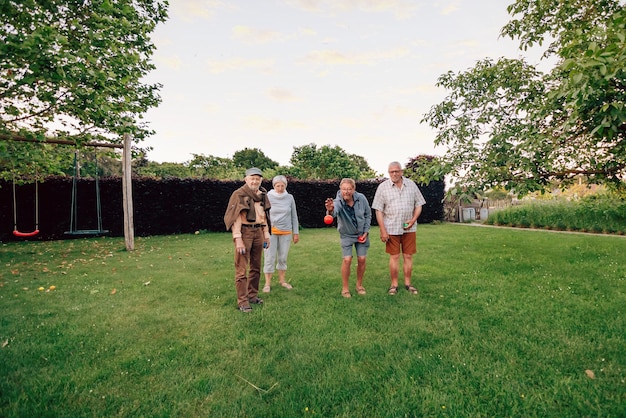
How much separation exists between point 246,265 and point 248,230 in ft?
1.68

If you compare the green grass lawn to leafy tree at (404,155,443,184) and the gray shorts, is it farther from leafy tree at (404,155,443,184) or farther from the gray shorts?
leafy tree at (404,155,443,184)

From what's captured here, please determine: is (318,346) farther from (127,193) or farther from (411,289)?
(127,193)

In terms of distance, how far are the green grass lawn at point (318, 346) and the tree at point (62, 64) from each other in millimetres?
3431

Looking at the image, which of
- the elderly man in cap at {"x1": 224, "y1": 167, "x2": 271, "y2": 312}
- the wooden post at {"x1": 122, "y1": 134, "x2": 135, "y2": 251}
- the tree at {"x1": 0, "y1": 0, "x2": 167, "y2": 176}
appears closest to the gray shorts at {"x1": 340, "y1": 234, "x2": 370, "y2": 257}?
the elderly man in cap at {"x1": 224, "y1": 167, "x2": 271, "y2": 312}

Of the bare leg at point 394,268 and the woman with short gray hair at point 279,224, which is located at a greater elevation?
the woman with short gray hair at point 279,224

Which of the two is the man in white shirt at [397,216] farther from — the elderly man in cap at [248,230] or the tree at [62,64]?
the tree at [62,64]

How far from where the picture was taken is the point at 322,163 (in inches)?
1361

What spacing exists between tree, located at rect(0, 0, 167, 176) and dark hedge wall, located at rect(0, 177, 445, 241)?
395cm

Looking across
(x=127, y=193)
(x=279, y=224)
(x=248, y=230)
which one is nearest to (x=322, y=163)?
(x=127, y=193)

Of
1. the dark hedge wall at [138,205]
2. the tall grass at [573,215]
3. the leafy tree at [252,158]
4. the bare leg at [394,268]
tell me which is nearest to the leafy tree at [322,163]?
the dark hedge wall at [138,205]

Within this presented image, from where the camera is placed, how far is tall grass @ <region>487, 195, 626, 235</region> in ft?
44.6

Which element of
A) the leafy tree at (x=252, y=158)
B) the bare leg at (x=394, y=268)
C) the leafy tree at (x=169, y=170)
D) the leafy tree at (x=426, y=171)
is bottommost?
the bare leg at (x=394, y=268)

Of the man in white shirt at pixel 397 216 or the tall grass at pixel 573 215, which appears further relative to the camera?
the tall grass at pixel 573 215

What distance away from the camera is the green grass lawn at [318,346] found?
2416mm
